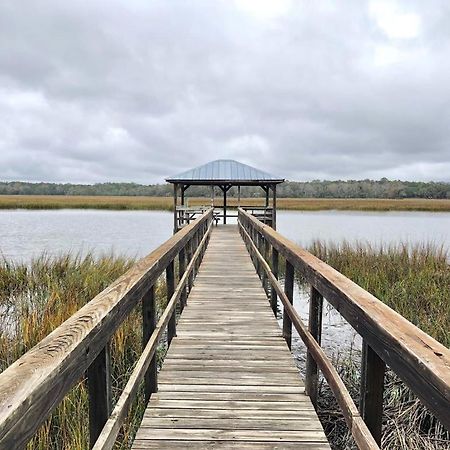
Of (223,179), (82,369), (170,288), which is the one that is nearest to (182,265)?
(170,288)

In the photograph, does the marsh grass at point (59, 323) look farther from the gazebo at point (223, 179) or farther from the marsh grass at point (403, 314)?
the gazebo at point (223, 179)

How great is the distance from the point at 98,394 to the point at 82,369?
37 cm

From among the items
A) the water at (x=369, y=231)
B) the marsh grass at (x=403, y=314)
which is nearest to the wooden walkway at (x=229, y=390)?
the marsh grass at (x=403, y=314)

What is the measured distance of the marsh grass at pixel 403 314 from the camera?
3830 mm

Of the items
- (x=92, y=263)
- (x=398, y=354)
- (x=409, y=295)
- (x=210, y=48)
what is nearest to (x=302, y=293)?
(x=409, y=295)

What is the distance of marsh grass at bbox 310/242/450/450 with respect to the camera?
12.6 feet

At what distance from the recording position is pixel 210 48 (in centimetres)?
2397

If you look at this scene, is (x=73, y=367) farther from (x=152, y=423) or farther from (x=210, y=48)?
(x=210, y=48)

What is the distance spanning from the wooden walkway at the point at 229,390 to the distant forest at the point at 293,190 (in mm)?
90084

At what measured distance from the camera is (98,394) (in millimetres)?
1753

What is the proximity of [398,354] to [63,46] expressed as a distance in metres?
23.8

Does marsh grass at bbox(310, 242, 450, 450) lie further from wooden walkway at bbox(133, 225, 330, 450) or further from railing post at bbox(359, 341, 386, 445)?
railing post at bbox(359, 341, 386, 445)

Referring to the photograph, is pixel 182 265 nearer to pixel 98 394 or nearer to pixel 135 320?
pixel 135 320

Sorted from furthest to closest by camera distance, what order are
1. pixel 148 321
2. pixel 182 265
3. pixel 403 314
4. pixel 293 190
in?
pixel 293 190
pixel 403 314
pixel 182 265
pixel 148 321
